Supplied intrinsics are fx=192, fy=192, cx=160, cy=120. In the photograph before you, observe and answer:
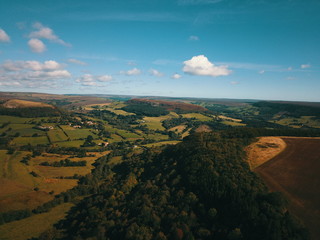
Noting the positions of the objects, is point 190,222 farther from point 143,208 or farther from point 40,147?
point 40,147

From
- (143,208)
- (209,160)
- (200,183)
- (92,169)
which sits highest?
(209,160)

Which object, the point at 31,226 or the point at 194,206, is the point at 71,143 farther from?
the point at 194,206

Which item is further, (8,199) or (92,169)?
(92,169)

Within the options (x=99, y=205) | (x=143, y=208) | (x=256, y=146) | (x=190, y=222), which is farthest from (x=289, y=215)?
(x=99, y=205)

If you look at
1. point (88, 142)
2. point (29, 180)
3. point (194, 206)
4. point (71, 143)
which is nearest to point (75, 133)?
point (71, 143)

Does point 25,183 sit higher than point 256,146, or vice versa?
point 256,146

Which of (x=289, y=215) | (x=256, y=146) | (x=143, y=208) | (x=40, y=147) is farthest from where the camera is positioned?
(x=40, y=147)
